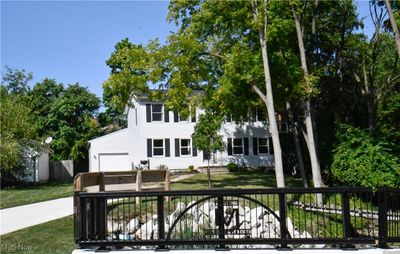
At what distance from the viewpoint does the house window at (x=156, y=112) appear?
35094mm

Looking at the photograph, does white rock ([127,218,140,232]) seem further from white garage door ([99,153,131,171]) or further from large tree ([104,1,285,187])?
white garage door ([99,153,131,171])

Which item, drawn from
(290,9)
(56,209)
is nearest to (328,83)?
(290,9)

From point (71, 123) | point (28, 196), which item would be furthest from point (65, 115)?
point (28, 196)

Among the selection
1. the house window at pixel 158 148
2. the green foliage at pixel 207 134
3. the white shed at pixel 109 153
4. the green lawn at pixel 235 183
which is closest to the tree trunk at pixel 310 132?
the green lawn at pixel 235 183

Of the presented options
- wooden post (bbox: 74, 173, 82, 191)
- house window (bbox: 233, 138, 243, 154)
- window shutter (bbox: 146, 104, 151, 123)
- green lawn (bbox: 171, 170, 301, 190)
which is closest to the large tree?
green lawn (bbox: 171, 170, 301, 190)

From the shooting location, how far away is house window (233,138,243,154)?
122 ft

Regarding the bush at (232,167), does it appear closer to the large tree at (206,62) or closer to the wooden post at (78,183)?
the large tree at (206,62)

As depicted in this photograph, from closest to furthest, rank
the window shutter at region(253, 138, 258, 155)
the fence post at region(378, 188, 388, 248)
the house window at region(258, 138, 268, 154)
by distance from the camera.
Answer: the fence post at region(378, 188, 388, 248) < the window shutter at region(253, 138, 258, 155) < the house window at region(258, 138, 268, 154)

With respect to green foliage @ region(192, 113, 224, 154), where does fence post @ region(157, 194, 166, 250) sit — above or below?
below

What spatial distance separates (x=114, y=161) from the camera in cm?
3819

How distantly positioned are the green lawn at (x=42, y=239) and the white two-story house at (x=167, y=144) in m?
22.3

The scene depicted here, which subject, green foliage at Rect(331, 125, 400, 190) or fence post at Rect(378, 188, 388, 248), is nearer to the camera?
fence post at Rect(378, 188, 388, 248)

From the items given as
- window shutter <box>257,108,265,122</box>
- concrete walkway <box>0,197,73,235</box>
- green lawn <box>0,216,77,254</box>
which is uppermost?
window shutter <box>257,108,265,122</box>

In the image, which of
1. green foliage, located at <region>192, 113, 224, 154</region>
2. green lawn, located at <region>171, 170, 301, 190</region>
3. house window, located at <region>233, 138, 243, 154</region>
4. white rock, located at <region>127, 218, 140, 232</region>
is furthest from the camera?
Result: house window, located at <region>233, 138, 243, 154</region>
